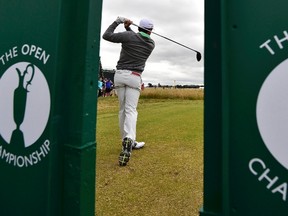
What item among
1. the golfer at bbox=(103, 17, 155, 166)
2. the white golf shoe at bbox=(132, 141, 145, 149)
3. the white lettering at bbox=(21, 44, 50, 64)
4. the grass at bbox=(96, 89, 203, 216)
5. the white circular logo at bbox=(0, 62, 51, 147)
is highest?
the golfer at bbox=(103, 17, 155, 166)

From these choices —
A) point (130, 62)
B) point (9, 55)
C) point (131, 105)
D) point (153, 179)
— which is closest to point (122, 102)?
point (131, 105)

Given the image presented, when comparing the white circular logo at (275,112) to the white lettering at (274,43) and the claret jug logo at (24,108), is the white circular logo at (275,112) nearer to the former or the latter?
the white lettering at (274,43)

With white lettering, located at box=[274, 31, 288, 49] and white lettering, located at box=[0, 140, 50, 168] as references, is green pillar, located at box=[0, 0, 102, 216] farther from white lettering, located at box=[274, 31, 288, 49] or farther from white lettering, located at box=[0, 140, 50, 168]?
white lettering, located at box=[274, 31, 288, 49]

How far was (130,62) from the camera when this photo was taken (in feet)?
13.8

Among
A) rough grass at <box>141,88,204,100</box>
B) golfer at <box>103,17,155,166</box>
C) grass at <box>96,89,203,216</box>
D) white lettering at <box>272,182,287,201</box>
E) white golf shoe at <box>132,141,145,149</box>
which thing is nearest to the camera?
white lettering at <box>272,182,287,201</box>

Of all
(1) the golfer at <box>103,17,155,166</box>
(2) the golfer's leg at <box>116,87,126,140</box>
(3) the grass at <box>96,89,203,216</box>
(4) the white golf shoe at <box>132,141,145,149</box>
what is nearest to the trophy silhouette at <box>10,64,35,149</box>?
(3) the grass at <box>96,89,203,216</box>

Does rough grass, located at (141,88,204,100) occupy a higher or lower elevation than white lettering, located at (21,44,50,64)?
higher

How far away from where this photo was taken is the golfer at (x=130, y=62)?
4.09 meters

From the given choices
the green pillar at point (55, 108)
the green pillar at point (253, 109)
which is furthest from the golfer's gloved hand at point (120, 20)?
the green pillar at point (253, 109)

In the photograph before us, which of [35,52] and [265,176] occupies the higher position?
[35,52]

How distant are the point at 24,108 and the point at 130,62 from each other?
103 inches

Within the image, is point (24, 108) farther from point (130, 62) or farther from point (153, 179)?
point (130, 62)

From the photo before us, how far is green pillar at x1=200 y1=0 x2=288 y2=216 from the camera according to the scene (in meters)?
1.06

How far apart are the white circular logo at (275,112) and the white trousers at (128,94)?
3040 millimetres
